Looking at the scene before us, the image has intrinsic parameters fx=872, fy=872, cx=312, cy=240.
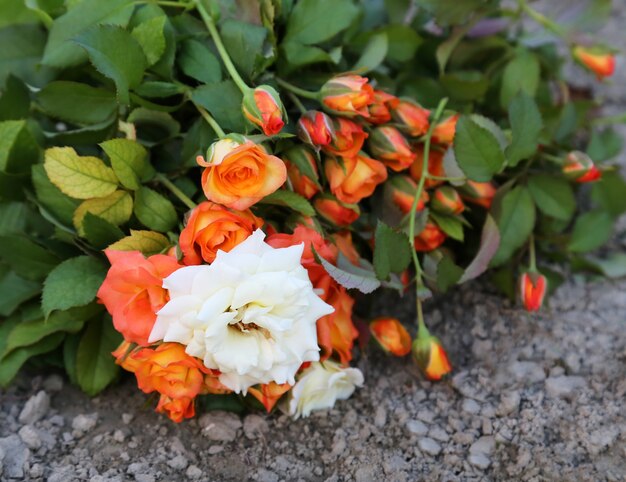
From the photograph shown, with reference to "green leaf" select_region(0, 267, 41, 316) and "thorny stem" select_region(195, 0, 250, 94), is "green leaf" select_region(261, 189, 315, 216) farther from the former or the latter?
"green leaf" select_region(0, 267, 41, 316)

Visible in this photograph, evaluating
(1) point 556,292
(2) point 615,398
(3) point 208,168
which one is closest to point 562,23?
(1) point 556,292

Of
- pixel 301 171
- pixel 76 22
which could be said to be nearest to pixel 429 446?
pixel 301 171

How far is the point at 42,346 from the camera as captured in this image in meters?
1.15

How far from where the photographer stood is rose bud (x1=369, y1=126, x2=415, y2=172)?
3.66 feet

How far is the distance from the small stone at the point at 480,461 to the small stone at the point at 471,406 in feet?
0.24

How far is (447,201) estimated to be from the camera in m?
1.17

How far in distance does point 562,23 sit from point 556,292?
1.58 ft

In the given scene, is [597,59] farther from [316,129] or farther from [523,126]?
[316,129]

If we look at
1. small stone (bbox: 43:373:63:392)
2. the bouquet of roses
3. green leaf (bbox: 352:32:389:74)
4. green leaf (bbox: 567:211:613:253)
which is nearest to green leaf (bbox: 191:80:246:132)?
the bouquet of roses

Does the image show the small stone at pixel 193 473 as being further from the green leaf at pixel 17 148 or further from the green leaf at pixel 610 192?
the green leaf at pixel 610 192

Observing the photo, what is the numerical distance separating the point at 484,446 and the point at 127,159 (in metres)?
0.56

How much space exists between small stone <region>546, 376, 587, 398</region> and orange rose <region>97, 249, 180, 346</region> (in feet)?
1.67

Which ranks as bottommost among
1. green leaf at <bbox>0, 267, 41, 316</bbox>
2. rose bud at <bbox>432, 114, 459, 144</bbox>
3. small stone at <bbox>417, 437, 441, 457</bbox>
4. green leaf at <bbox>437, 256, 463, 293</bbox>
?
small stone at <bbox>417, 437, 441, 457</bbox>

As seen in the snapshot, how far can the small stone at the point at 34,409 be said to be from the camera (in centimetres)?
111
